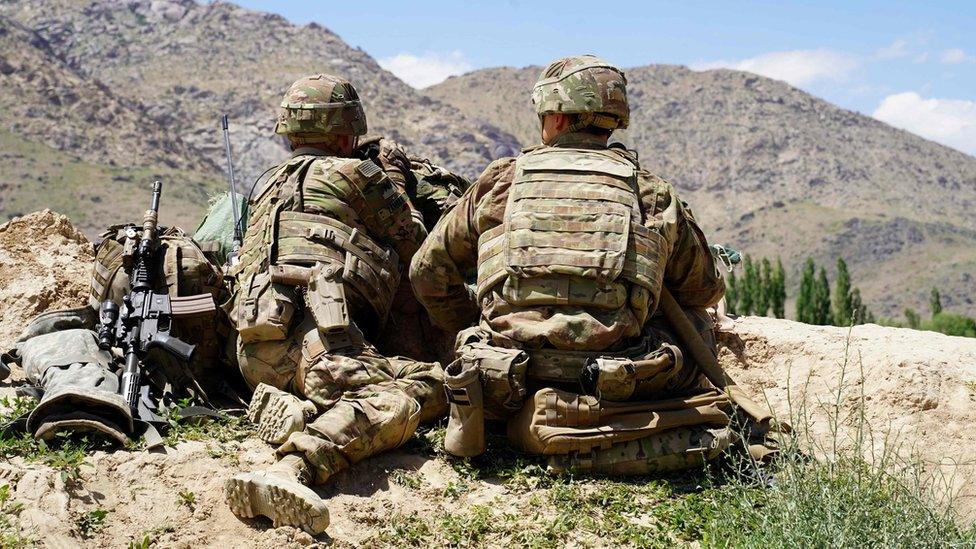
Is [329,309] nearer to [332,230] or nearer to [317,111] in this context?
[332,230]

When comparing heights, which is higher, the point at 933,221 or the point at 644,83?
the point at 644,83

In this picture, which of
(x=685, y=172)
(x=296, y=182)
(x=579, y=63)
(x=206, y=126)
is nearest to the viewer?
(x=579, y=63)

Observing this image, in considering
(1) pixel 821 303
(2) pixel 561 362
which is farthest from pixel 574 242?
(1) pixel 821 303

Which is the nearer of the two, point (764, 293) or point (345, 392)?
point (345, 392)

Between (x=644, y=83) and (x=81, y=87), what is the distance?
80.0 m

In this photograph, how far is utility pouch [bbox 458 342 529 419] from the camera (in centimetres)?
566

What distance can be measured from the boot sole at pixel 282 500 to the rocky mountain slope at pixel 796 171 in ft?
266

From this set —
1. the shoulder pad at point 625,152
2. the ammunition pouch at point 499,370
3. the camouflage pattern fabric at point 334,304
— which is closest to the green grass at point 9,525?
the camouflage pattern fabric at point 334,304

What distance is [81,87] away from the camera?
297 feet

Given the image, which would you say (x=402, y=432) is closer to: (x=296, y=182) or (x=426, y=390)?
(x=426, y=390)

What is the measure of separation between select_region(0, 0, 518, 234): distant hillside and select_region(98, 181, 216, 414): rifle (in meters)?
58.8

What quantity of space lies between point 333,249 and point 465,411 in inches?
52.8

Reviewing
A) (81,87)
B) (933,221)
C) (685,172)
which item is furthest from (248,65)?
(933,221)

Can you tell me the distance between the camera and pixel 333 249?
655 centimetres
